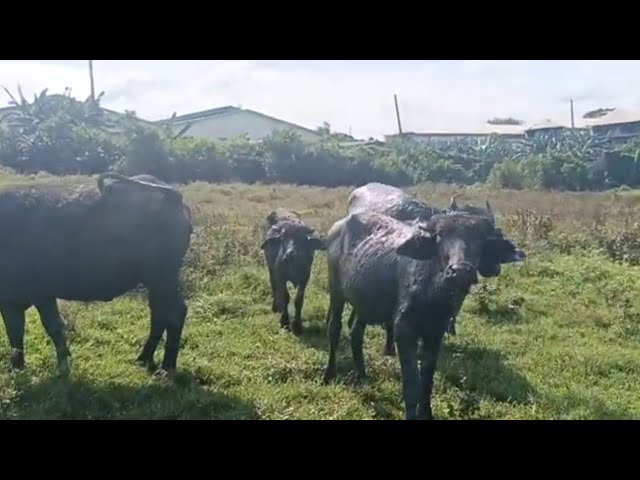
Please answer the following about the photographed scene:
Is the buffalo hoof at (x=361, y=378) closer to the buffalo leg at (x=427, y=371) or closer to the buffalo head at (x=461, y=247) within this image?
the buffalo leg at (x=427, y=371)

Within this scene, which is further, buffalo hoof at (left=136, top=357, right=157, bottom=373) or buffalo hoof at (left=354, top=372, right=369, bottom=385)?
buffalo hoof at (left=136, top=357, right=157, bottom=373)

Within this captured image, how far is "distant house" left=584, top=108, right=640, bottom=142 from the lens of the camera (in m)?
46.7

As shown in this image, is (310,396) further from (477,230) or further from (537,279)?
(537,279)

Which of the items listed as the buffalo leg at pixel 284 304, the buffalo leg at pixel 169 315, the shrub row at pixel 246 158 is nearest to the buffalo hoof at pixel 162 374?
→ the buffalo leg at pixel 169 315

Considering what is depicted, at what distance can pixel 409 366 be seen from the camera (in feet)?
17.7

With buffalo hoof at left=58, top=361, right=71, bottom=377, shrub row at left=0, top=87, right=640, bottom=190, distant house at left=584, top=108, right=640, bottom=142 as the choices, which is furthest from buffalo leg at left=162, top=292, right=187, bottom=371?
distant house at left=584, top=108, right=640, bottom=142

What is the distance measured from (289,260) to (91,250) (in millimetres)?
2652

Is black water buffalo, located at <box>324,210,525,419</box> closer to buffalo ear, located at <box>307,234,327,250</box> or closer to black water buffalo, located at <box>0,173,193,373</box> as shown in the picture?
black water buffalo, located at <box>0,173,193,373</box>

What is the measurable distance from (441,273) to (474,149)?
3309 centimetres

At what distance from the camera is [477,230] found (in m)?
5.01

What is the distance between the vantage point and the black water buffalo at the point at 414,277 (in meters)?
4.99

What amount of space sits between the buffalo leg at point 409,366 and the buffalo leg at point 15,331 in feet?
10.5

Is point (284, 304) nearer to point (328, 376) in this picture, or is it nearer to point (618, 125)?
point (328, 376)
